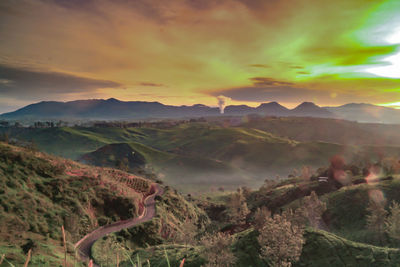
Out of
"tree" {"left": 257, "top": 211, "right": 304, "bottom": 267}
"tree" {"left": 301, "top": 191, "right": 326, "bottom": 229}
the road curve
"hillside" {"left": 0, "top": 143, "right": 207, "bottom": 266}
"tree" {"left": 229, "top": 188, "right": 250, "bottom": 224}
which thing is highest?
"tree" {"left": 257, "top": 211, "right": 304, "bottom": 267}

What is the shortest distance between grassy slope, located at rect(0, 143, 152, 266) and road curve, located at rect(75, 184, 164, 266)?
1.70 m

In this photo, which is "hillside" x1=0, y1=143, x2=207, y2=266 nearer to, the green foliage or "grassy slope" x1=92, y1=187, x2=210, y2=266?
"grassy slope" x1=92, y1=187, x2=210, y2=266

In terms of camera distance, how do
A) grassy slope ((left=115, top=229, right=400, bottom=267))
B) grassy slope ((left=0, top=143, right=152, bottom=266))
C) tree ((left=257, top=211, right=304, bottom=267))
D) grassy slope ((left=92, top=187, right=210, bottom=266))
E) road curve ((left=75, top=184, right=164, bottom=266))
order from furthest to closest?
road curve ((left=75, top=184, right=164, bottom=266))
grassy slope ((left=92, top=187, right=210, bottom=266))
grassy slope ((left=0, top=143, right=152, bottom=266))
grassy slope ((left=115, top=229, right=400, bottom=267))
tree ((left=257, top=211, right=304, bottom=267))

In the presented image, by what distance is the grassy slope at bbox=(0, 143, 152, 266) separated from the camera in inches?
1538

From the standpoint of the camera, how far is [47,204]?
53.9m

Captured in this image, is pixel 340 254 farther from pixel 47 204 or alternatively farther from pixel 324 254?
pixel 47 204

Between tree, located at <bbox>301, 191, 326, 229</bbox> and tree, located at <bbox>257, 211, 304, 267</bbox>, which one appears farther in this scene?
tree, located at <bbox>301, 191, 326, 229</bbox>

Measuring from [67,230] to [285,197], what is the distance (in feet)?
255

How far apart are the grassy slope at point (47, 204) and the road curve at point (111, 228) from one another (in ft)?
5.57

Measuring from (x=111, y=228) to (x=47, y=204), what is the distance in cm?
1646

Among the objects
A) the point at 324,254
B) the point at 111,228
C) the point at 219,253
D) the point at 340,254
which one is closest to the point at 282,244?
the point at 324,254

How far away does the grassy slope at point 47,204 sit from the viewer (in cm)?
3906

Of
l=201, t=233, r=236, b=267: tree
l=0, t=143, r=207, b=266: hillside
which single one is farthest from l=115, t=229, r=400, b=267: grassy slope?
l=0, t=143, r=207, b=266: hillside

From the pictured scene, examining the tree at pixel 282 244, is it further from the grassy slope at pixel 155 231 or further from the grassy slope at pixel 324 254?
the grassy slope at pixel 155 231
